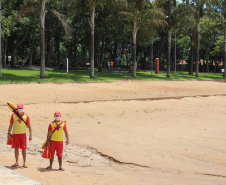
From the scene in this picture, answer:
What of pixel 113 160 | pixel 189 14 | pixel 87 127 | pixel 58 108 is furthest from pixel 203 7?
pixel 113 160

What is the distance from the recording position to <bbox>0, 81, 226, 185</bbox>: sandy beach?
7.19 metres

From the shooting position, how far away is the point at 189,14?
1537 inches

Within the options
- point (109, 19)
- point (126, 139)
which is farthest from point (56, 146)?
point (109, 19)

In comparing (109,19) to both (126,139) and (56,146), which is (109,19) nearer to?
(126,139)

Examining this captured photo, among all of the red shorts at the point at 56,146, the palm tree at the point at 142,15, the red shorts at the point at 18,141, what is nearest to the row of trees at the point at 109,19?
the palm tree at the point at 142,15

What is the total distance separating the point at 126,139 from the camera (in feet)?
36.1

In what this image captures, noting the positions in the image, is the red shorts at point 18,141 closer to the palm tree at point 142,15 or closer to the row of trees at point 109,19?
the row of trees at point 109,19

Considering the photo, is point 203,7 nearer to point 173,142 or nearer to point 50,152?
point 173,142

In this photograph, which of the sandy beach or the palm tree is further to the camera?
the palm tree

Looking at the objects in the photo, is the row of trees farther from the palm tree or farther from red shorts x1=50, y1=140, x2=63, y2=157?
red shorts x1=50, y1=140, x2=63, y2=157

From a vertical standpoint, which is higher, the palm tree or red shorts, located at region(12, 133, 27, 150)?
the palm tree

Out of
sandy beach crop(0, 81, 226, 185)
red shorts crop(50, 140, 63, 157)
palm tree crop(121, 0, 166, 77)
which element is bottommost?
sandy beach crop(0, 81, 226, 185)

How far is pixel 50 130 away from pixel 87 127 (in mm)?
5800

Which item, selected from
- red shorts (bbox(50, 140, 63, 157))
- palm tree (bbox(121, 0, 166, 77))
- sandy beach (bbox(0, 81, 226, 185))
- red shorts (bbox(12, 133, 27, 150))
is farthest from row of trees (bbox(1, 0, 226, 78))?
red shorts (bbox(50, 140, 63, 157))
